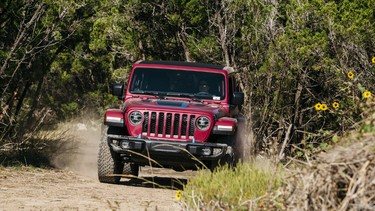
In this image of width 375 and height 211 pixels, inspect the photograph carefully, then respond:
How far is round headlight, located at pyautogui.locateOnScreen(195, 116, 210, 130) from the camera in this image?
13383 mm

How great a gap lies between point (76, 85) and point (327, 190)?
32166mm

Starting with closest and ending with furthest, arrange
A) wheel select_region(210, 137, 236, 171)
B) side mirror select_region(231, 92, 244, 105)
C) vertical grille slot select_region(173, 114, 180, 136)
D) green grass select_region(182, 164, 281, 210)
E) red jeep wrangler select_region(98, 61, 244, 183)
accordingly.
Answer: green grass select_region(182, 164, 281, 210)
red jeep wrangler select_region(98, 61, 244, 183)
wheel select_region(210, 137, 236, 171)
vertical grille slot select_region(173, 114, 180, 136)
side mirror select_region(231, 92, 244, 105)

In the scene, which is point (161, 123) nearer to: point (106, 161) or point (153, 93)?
point (106, 161)

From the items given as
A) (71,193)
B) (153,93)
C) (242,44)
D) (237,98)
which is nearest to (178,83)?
(153,93)

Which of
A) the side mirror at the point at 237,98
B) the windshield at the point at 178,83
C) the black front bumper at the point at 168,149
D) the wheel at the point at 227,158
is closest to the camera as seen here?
the black front bumper at the point at 168,149

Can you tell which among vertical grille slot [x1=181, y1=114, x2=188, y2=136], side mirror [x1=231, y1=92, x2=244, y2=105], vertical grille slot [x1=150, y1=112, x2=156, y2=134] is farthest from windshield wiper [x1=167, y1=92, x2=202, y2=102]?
vertical grille slot [x1=150, y1=112, x2=156, y2=134]

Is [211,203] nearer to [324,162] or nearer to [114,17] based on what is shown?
[324,162]

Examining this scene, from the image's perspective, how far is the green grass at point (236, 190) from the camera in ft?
25.3

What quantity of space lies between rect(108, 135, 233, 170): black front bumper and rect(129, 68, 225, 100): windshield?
143 centimetres

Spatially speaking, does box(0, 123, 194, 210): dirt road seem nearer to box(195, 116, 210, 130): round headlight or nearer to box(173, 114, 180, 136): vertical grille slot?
box(173, 114, 180, 136): vertical grille slot

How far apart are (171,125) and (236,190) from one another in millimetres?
4612

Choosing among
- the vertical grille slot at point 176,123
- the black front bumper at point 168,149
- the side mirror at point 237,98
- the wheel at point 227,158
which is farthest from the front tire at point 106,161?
the side mirror at point 237,98

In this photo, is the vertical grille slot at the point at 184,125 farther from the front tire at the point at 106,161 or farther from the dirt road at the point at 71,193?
the front tire at the point at 106,161

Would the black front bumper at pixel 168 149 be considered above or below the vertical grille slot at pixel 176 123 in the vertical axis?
below
